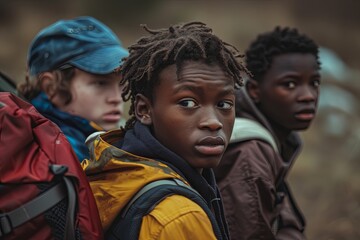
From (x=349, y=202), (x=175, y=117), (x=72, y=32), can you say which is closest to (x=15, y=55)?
(x=349, y=202)

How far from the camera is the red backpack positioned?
1.96 metres

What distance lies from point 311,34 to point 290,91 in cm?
868

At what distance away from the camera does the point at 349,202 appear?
748 cm

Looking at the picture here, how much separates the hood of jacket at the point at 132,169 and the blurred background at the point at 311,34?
4699mm

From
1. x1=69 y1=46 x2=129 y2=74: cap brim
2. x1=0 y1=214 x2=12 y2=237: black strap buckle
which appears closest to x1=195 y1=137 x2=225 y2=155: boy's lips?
x1=0 y1=214 x2=12 y2=237: black strap buckle

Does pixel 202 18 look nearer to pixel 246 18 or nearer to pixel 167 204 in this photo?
pixel 246 18

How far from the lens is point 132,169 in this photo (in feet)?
7.25

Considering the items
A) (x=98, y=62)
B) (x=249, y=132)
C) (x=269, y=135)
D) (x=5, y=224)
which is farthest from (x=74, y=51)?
(x=5, y=224)

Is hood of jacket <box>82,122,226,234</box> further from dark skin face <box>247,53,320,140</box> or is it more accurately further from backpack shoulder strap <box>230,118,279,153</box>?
dark skin face <box>247,53,320,140</box>

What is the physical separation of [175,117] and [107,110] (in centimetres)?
123

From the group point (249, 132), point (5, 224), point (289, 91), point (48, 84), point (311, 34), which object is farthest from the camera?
point (311, 34)

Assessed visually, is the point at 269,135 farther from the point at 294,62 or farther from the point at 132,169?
the point at 132,169

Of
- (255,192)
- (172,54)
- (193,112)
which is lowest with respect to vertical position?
(255,192)

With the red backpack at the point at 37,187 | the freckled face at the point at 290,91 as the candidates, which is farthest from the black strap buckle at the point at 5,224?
the freckled face at the point at 290,91
